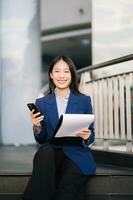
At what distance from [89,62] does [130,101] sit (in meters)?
3.69

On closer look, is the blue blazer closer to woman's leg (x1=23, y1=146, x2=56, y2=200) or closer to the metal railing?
woman's leg (x1=23, y1=146, x2=56, y2=200)

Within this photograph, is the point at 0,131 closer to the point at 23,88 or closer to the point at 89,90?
the point at 23,88

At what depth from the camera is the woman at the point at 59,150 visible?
9.88ft

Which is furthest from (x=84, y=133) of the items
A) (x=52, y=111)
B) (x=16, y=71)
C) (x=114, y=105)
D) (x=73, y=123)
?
(x=16, y=71)

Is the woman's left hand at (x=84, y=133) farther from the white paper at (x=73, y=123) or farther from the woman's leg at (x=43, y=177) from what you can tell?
the woman's leg at (x=43, y=177)

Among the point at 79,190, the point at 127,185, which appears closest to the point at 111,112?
the point at 127,185

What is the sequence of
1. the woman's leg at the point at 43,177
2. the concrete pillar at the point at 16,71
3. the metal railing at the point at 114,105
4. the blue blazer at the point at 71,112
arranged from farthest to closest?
the concrete pillar at the point at 16,71
the metal railing at the point at 114,105
the blue blazer at the point at 71,112
the woman's leg at the point at 43,177

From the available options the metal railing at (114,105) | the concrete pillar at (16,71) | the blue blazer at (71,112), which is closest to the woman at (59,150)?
the blue blazer at (71,112)

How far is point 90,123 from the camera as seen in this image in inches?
118

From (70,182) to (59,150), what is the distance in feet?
0.76

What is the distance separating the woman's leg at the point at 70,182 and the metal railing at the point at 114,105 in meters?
1.24

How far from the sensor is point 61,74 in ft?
10.5

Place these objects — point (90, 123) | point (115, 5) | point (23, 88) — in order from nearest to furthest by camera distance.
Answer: point (90, 123)
point (115, 5)
point (23, 88)

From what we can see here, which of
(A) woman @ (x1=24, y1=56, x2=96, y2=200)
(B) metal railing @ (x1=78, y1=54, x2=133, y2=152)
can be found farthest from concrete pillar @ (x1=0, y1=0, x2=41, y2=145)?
(A) woman @ (x1=24, y1=56, x2=96, y2=200)
